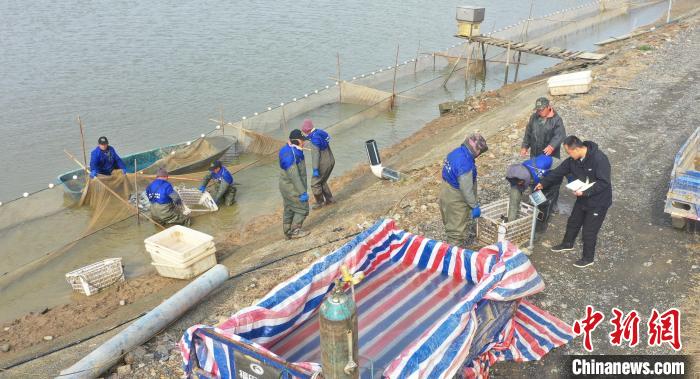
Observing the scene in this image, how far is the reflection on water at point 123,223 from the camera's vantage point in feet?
30.8

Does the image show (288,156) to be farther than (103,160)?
No

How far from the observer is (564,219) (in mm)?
7980

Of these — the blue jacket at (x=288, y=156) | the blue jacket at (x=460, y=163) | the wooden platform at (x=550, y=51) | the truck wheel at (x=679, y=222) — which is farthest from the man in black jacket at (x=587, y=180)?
the wooden platform at (x=550, y=51)

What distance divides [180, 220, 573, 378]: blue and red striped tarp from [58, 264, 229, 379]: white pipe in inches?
65.6

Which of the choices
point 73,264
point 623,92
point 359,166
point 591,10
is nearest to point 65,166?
point 73,264

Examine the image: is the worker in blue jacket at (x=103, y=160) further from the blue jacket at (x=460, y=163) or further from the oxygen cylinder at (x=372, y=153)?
the blue jacket at (x=460, y=163)

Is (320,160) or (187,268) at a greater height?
(320,160)

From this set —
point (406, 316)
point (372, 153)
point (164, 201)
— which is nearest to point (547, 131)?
point (406, 316)

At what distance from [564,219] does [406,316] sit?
152 inches

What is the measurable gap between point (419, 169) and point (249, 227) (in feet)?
11.7

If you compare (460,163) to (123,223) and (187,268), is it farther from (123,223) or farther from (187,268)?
(123,223)

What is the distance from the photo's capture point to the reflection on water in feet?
30.8

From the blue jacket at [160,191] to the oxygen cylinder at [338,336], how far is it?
7.42m

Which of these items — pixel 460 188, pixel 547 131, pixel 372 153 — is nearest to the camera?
pixel 460 188
